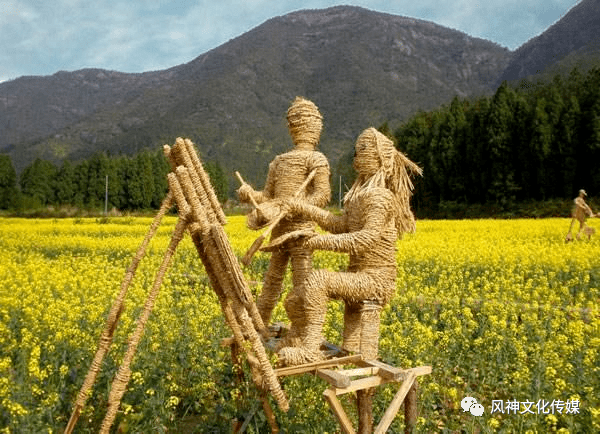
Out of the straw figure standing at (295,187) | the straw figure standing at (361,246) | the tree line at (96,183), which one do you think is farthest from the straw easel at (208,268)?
the tree line at (96,183)

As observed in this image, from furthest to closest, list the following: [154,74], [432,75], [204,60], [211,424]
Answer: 1. [154,74]
2. [204,60]
3. [432,75]
4. [211,424]

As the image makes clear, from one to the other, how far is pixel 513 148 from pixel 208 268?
102 feet

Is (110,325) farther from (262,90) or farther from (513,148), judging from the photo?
(262,90)

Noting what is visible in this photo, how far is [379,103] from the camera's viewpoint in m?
97.6

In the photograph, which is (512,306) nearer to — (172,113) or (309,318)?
(309,318)

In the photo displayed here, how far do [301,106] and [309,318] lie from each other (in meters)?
1.54

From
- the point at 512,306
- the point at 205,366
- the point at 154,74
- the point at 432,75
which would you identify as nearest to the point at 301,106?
the point at 205,366

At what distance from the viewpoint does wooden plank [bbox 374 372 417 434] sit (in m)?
2.27

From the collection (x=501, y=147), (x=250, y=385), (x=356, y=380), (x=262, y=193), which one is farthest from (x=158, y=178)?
(x=356, y=380)

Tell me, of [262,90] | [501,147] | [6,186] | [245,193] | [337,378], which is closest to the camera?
[337,378]

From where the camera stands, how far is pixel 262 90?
4225 inches

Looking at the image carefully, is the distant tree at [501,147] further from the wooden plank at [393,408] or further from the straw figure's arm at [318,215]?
the wooden plank at [393,408]

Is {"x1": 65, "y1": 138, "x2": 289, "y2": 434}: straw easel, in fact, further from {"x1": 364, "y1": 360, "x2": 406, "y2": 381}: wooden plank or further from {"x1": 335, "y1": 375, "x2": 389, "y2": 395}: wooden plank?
{"x1": 364, "y1": 360, "x2": 406, "y2": 381}: wooden plank

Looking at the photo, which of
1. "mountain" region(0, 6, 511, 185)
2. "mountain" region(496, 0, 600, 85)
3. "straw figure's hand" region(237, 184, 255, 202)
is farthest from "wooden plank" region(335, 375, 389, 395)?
"mountain" region(496, 0, 600, 85)
